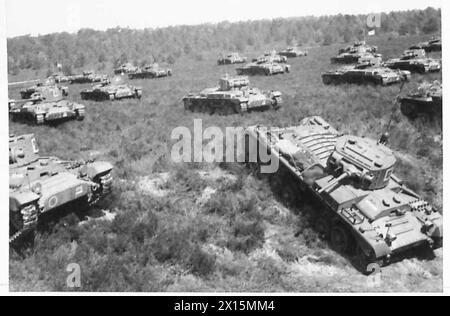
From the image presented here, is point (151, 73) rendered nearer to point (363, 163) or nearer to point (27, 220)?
point (27, 220)

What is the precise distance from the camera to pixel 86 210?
413 inches

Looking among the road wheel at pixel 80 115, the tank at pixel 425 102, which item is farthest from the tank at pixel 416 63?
the road wheel at pixel 80 115

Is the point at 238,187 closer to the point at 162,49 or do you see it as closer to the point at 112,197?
the point at 112,197

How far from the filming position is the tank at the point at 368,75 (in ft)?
70.8

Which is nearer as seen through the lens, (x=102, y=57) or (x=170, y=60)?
(x=102, y=57)

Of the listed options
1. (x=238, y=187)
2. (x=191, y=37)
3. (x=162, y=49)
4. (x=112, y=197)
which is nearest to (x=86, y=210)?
(x=112, y=197)

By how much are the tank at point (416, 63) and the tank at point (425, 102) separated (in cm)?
760

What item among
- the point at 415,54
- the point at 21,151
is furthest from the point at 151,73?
the point at 21,151

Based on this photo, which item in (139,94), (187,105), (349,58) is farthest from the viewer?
(349,58)

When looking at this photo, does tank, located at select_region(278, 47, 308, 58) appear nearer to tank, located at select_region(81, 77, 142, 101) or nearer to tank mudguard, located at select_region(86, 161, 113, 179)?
tank, located at select_region(81, 77, 142, 101)

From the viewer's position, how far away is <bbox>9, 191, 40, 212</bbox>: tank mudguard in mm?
7988

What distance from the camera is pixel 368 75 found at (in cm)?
2230

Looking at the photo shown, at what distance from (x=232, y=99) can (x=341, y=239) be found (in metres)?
10.3
